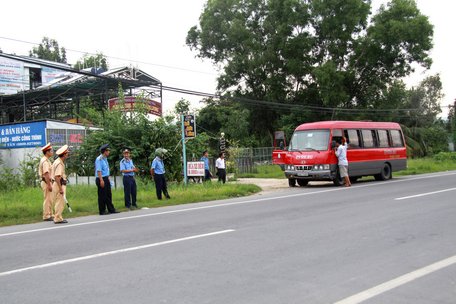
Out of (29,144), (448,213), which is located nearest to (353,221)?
(448,213)

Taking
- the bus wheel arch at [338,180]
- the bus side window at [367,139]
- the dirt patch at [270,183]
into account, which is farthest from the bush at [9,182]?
the bus side window at [367,139]

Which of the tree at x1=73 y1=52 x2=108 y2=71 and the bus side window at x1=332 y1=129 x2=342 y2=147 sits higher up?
the tree at x1=73 y1=52 x2=108 y2=71

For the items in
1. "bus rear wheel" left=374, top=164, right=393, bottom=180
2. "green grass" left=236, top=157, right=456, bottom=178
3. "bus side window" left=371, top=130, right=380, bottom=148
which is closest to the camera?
"bus side window" left=371, top=130, right=380, bottom=148

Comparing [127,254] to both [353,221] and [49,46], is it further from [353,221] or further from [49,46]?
[49,46]

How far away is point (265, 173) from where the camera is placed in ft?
95.8

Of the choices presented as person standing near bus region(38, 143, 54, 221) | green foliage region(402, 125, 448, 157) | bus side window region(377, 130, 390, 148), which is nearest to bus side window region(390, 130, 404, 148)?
bus side window region(377, 130, 390, 148)

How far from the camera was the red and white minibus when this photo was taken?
18.3 m

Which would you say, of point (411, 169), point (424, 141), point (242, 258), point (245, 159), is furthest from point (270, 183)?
point (424, 141)

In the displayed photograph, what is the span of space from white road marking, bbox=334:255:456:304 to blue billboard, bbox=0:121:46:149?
19.8m

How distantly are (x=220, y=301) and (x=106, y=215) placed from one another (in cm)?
807

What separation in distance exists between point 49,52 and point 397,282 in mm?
72907

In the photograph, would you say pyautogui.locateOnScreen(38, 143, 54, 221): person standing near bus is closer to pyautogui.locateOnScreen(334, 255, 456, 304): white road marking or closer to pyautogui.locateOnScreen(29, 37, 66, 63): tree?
pyautogui.locateOnScreen(334, 255, 456, 304): white road marking

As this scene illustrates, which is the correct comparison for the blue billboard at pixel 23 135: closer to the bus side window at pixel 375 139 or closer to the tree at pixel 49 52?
the bus side window at pixel 375 139

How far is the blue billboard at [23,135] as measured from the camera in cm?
2230
